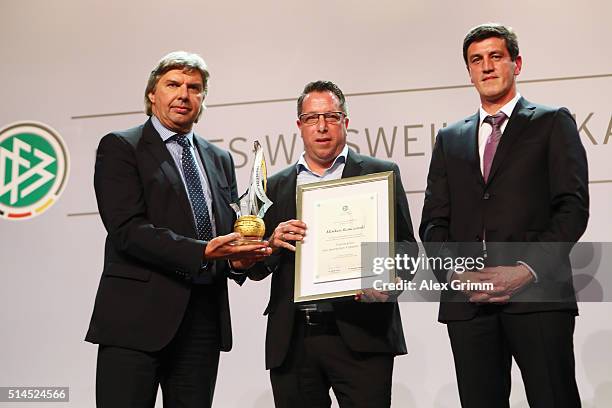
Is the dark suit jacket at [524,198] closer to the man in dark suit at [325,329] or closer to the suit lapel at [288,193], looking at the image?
the man in dark suit at [325,329]

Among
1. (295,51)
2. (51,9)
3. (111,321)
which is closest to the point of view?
(111,321)

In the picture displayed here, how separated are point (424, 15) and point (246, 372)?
193cm

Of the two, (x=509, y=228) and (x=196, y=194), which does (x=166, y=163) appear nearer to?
(x=196, y=194)

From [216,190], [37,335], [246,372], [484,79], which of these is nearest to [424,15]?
[484,79]

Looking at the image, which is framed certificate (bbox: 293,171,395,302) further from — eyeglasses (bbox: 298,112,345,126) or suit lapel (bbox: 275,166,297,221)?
eyeglasses (bbox: 298,112,345,126)

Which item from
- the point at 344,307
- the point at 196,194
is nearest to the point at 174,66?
the point at 196,194

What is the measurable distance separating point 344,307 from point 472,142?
0.69 meters

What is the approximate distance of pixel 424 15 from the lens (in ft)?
12.7

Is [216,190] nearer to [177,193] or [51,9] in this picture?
[177,193]

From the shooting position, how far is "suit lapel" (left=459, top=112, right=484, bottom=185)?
2.57 m

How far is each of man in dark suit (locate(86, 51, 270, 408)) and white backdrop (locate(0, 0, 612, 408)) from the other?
4.13 ft

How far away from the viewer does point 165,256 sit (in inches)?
97.1

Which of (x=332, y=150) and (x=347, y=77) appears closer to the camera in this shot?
(x=332, y=150)

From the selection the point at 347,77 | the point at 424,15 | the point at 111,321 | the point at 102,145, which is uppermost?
the point at 424,15
